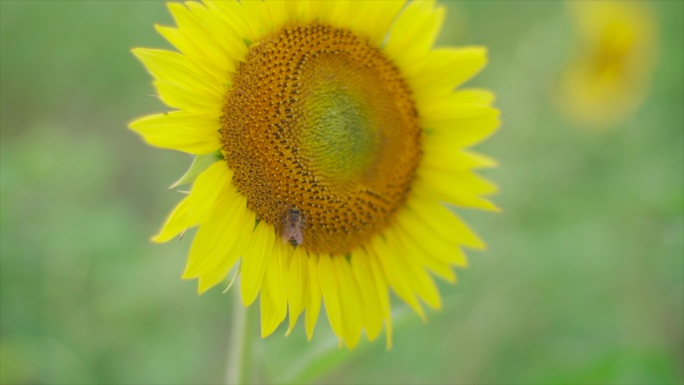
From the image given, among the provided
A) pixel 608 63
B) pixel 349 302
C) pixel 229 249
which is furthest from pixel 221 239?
pixel 608 63

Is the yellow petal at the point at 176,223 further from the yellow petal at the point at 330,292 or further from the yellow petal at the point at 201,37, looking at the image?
the yellow petal at the point at 330,292

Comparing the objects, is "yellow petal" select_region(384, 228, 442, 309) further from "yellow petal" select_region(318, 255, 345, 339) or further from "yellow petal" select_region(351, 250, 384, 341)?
"yellow petal" select_region(318, 255, 345, 339)

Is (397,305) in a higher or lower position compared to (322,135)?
lower

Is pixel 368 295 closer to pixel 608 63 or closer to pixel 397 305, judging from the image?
pixel 397 305

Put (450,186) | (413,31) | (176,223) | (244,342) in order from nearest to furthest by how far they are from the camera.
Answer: (176,223)
(244,342)
(413,31)
(450,186)

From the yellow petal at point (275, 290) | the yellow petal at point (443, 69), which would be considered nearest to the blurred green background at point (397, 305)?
the yellow petal at point (275, 290)

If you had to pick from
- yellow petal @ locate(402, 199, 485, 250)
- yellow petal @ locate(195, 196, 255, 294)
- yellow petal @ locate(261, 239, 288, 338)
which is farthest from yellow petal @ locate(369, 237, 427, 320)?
yellow petal @ locate(195, 196, 255, 294)

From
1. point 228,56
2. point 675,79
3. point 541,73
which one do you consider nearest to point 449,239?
point 228,56
